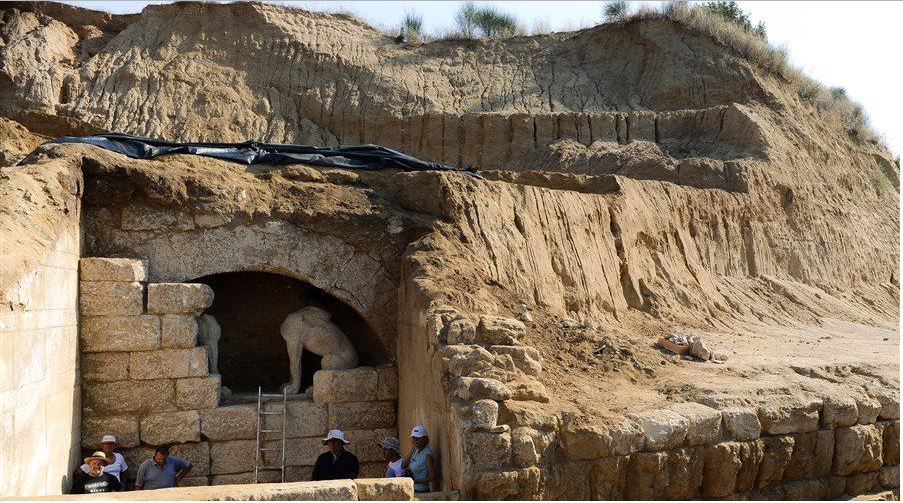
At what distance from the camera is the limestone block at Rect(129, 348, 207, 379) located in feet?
25.8

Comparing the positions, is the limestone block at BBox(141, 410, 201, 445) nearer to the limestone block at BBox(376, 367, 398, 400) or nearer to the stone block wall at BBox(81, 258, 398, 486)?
the stone block wall at BBox(81, 258, 398, 486)

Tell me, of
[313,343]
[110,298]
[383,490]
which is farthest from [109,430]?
[383,490]

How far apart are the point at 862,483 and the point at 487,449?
3.89 metres

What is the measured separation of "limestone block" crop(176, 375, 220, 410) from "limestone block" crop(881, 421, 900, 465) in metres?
6.28

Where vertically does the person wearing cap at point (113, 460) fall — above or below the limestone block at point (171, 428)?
below

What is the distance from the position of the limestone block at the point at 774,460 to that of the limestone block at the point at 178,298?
207 inches

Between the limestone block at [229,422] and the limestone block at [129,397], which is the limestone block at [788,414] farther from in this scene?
the limestone block at [129,397]

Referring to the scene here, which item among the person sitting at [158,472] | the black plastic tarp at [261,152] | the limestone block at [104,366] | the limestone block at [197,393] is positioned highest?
the black plastic tarp at [261,152]

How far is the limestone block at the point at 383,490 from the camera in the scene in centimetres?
538

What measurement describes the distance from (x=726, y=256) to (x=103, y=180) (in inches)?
331

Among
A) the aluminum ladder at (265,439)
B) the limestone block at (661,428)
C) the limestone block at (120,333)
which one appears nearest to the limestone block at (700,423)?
the limestone block at (661,428)

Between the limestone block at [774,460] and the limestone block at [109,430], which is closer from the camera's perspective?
the limestone block at [774,460]

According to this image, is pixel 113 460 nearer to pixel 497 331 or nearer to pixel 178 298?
pixel 178 298

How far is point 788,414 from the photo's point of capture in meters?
7.15
